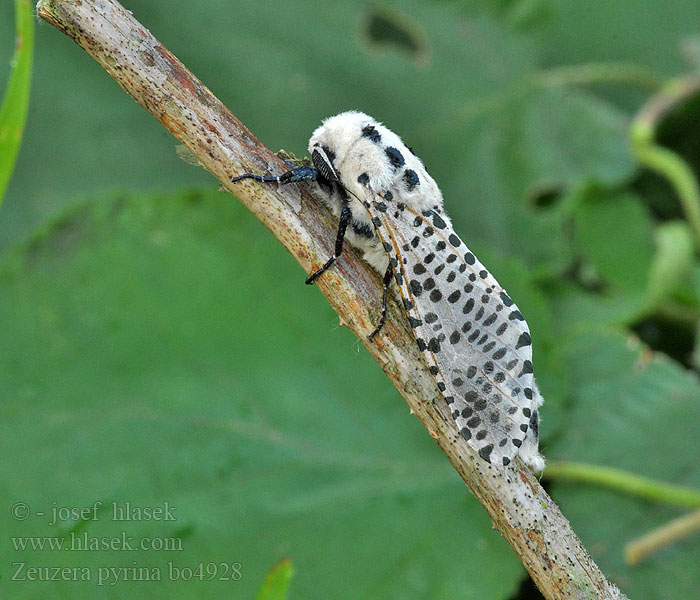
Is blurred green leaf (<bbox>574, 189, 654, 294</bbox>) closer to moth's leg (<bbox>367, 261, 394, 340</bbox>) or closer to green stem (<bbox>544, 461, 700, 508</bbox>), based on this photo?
green stem (<bbox>544, 461, 700, 508</bbox>)

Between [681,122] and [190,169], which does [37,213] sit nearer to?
[190,169]

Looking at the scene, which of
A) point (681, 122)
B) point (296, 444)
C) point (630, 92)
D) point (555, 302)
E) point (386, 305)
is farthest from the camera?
point (630, 92)

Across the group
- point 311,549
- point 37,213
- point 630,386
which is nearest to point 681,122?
point 630,386

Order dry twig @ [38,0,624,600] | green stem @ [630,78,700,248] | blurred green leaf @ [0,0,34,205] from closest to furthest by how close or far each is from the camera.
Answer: dry twig @ [38,0,624,600], blurred green leaf @ [0,0,34,205], green stem @ [630,78,700,248]

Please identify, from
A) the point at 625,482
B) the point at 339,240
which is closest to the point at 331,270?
the point at 339,240

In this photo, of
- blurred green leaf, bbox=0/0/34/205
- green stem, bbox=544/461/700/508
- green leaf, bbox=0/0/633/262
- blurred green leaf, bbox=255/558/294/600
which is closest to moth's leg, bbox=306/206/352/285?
blurred green leaf, bbox=255/558/294/600

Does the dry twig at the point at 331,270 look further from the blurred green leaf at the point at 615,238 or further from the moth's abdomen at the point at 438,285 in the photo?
the blurred green leaf at the point at 615,238
